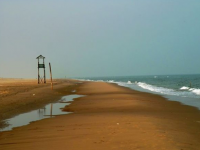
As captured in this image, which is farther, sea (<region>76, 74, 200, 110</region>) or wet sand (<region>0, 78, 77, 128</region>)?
sea (<region>76, 74, 200, 110</region>)

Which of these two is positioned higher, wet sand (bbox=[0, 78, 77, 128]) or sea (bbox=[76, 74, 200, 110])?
wet sand (bbox=[0, 78, 77, 128])

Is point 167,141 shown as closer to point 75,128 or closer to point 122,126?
point 122,126

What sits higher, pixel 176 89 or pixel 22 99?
pixel 22 99

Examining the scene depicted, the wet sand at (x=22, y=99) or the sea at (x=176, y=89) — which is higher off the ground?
the wet sand at (x=22, y=99)

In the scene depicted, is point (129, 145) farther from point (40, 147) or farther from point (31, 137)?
point (31, 137)

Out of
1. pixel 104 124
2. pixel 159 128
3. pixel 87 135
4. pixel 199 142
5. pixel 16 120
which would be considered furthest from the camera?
pixel 16 120

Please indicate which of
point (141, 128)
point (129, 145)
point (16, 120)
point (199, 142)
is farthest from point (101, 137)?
point (16, 120)

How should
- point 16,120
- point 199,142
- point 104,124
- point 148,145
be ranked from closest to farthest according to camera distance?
point 148,145 → point 199,142 → point 104,124 → point 16,120

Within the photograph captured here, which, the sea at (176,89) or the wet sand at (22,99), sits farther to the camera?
the sea at (176,89)

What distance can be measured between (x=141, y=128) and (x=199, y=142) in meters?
2.23

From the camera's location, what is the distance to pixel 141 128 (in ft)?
30.9

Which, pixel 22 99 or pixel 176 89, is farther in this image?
pixel 176 89

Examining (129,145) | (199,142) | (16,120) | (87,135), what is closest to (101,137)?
→ (87,135)

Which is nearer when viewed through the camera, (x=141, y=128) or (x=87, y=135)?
(x=87, y=135)
